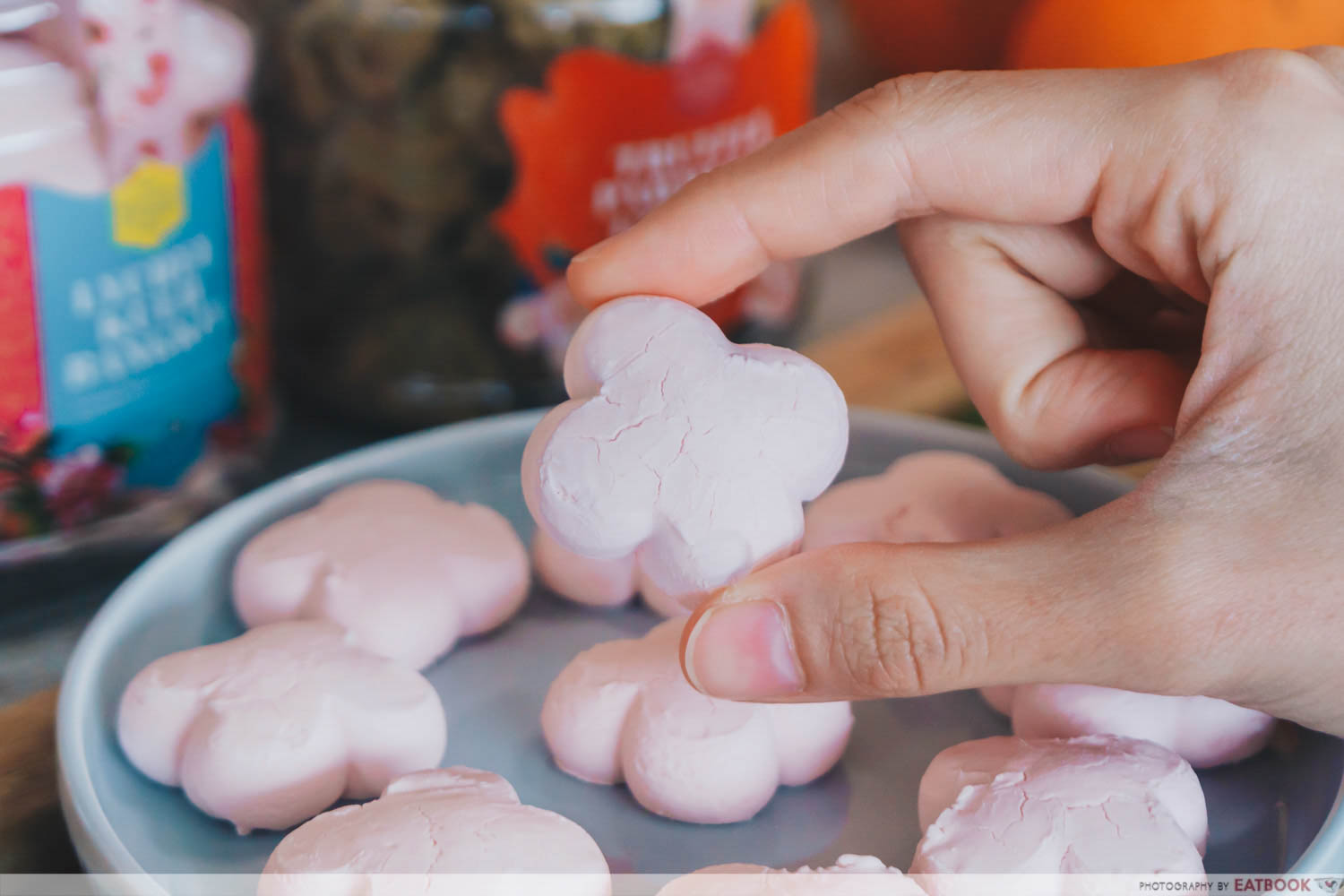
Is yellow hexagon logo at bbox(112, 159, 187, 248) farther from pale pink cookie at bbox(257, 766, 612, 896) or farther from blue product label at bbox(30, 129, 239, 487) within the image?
pale pink cookie at bbox(257, 766, 612, 896)

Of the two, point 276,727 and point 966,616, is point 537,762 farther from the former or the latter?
point 966,616

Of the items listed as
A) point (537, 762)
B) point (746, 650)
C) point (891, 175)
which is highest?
point (891, 175)

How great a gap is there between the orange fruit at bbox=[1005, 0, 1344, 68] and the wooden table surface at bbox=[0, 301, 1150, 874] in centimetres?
29

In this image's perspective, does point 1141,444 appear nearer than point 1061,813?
No

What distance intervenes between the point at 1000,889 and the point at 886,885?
5 centimetres

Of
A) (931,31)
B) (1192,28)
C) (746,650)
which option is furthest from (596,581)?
(931,31)

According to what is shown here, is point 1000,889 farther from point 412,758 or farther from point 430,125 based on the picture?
point 430,125

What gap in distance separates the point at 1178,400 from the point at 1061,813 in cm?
24

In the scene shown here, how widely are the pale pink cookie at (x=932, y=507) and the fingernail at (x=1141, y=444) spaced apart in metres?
0.06

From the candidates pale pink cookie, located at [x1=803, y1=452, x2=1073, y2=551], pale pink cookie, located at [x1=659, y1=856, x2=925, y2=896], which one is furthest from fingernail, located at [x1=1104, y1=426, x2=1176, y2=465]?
pale pink cookie, located at [x1=659, y1=856, x2=925, y2=896]

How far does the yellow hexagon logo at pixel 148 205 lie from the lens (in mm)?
645

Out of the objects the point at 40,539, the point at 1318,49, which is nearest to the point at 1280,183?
the point at 1318,49

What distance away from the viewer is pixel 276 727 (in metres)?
0.53

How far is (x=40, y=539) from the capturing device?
673 mm
